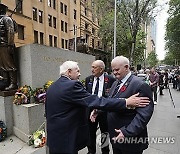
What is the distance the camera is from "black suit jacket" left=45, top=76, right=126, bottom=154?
2432 millimetres

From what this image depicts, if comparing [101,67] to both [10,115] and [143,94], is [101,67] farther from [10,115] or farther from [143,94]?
[10,115]

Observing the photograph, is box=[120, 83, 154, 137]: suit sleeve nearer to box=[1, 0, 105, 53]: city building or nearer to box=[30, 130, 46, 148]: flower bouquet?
box=[30, 130, 46, 148]: flower bouquet

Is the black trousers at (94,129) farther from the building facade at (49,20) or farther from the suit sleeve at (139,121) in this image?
the building facade at (49,20)

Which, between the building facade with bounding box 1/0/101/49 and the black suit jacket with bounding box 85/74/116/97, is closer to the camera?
the black suit jacket with bounding box 85/74/116/97

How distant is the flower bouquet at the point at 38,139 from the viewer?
173 inches

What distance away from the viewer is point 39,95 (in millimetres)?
4988

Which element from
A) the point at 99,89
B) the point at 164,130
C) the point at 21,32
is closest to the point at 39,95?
the point at 99,89

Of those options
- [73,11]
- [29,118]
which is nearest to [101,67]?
[29,118]

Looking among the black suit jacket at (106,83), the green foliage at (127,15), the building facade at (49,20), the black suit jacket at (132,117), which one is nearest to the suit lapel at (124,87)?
the black suit jacket at (132,117)

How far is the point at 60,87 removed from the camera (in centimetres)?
249

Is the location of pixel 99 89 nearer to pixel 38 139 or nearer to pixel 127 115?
pixel 127 115

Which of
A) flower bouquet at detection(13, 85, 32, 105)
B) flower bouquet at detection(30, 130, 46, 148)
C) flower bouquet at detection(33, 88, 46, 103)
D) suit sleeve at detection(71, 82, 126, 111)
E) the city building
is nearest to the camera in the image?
suit sleeve at detection(71, 82, 126, 111)

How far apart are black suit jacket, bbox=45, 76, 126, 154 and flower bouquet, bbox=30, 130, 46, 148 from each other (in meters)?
1.86

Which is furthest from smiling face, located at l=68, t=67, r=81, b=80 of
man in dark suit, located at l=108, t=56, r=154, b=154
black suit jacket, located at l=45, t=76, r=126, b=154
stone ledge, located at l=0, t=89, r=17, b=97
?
stone ledge, located at l=0, t=89, r=17, b=97
